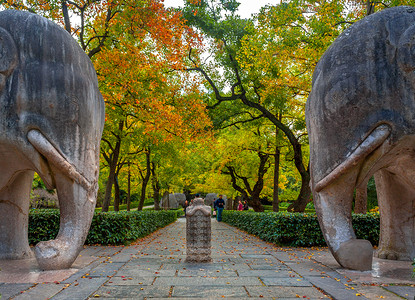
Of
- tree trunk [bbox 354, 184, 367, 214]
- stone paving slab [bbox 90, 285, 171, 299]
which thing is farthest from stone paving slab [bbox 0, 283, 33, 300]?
tree trunk [bbox 354, 184, 367, 214]

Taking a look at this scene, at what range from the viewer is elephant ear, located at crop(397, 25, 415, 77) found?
514cm

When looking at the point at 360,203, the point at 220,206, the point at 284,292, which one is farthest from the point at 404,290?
the point at 220,206

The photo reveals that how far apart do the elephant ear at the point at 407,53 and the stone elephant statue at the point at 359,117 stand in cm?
1

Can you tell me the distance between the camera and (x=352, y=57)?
5492 millimetres

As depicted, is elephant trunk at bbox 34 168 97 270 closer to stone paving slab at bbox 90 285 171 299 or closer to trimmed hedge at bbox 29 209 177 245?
stone paving slab at bbox 90 285 171 299

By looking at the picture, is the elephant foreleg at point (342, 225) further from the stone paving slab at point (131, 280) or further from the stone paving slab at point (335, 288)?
the stone paving slab at point (131, 280)

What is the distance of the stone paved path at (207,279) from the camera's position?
14.4 feet

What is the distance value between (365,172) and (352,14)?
8.74m

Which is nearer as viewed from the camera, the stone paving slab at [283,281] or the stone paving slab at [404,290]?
the stone paving slab at [404,290]

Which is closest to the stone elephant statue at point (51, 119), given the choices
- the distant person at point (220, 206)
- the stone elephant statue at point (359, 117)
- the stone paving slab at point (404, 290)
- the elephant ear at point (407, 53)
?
the stone elephant statue at point (359, 117)

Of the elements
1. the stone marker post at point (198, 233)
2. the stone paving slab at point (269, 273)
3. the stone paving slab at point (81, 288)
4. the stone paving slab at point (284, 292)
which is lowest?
the stone paving slab at point (269, 273)

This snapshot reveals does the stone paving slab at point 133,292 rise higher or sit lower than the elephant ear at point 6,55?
lower

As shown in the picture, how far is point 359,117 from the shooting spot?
17.7 ft

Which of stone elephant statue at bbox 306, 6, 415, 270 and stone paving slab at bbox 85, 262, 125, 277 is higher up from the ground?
stone elephant statue at bbox 306, 6, 415, 270
